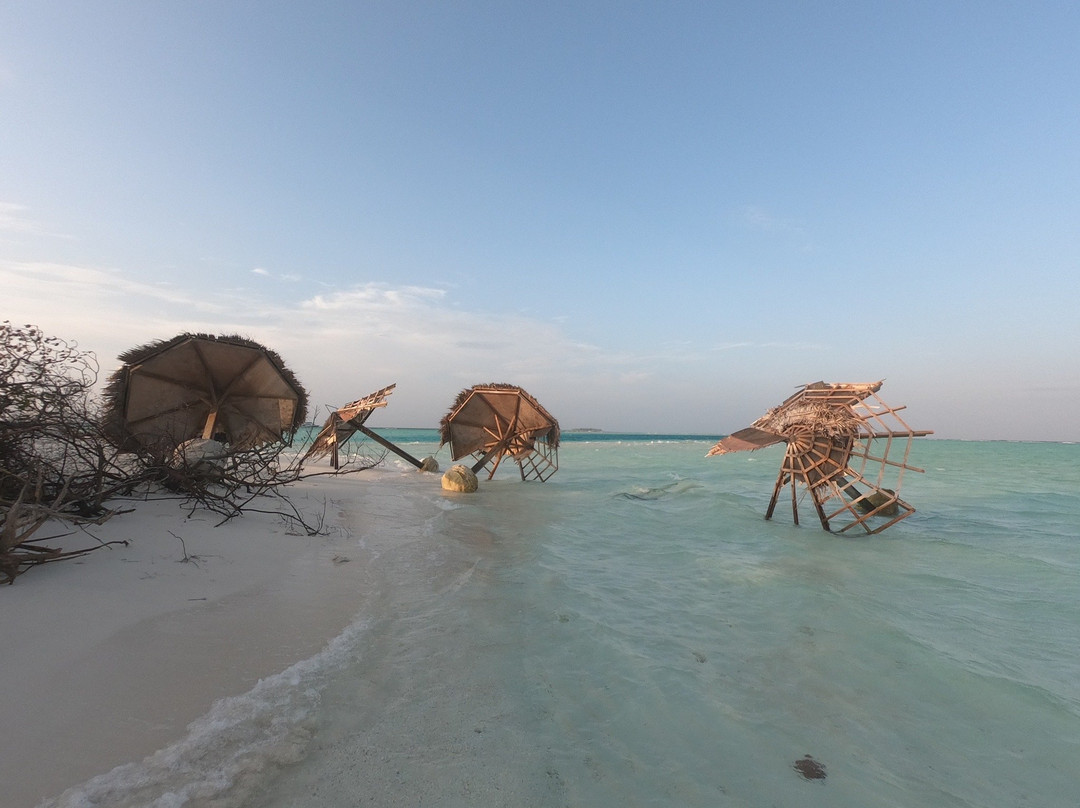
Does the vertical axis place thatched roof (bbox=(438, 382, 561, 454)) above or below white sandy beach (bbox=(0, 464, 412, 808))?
above

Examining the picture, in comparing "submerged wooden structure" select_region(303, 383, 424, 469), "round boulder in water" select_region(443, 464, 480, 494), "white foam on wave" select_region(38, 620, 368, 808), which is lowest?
"round boulder in water" select_region(443, 464, 480, 494)

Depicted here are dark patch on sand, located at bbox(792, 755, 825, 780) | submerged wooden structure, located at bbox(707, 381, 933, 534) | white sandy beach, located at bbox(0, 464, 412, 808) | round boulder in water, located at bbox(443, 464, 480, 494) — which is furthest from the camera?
round boulder in water, located at bbox(443, 464, 480, 494)

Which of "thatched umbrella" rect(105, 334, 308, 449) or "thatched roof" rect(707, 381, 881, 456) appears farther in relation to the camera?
"thatched umbrella" rect(105, 334, 308, 449)

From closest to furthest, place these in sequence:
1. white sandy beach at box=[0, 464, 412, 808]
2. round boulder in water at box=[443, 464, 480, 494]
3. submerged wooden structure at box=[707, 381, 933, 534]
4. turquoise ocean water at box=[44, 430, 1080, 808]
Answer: white sandy beach at box=[0, 464, 412, 808] → turquoise ocean water at box=[44, 430, 1080, 808] → submerged wooden structure at box=[707, 381, 933, 534] → round boulder in water at box=[443, 464, 480, 494]

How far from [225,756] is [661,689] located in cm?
240

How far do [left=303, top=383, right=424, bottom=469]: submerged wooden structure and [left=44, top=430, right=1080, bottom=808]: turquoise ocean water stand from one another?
754 cm

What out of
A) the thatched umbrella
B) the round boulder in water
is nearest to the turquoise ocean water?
the round boulder in water

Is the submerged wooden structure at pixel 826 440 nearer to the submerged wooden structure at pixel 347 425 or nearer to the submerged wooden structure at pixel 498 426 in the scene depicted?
the submerged wooden structure at pixel 498 426

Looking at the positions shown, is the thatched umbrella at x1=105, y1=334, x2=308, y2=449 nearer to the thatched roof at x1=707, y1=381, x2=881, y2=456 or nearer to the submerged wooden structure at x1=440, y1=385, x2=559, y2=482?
the submerged wooden structure at x1=440, y1=385, x2=559, y2=482

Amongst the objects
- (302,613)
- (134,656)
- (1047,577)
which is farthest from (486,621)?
(1047,577)

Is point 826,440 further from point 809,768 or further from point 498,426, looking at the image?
point 498,426

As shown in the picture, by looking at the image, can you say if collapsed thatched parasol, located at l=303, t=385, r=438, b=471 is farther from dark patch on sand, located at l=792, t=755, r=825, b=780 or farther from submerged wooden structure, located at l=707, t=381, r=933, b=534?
dark patch on sand, located at l=792, t=755, r=825, b=780

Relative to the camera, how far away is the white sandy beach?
1837mm

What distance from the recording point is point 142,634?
267 cm
